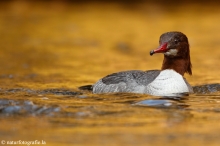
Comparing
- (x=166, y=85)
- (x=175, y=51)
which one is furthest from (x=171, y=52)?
(x=166, y=85)

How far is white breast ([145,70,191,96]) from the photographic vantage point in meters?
10.4

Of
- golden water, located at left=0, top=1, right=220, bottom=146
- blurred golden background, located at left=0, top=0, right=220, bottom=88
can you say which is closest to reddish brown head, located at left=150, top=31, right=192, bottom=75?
golden water, located at left=0, top=1, right=220, bottom=146

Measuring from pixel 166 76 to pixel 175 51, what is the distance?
0.47m

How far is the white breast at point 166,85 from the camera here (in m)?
10.4


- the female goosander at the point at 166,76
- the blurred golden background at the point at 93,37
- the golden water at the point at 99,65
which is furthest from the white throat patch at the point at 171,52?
the blurred golden background at the point at 93,37

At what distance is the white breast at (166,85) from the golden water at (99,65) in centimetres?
24

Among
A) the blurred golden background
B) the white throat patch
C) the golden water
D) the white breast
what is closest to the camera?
the golden water

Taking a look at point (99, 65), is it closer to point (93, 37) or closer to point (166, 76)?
point (93, 37)

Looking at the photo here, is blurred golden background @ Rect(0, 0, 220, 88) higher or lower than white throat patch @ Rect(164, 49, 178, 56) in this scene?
higher

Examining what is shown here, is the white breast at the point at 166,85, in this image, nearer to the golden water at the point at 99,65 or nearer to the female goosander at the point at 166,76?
the female goosander at the point at 166,76

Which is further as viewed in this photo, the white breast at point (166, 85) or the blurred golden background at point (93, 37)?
the blurred golden background at point (93, 37)

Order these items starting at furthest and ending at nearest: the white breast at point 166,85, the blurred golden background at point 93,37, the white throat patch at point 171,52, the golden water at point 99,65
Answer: the blurred golden background at point 93,37 → the white throat patch at point 171,52 → the white breast at point 166,85 → the golden water at point 99,65

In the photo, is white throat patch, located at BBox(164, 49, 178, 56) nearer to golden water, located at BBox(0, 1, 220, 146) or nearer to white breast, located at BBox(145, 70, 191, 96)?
white breast, located at BBox(145, 70, 191, 96)

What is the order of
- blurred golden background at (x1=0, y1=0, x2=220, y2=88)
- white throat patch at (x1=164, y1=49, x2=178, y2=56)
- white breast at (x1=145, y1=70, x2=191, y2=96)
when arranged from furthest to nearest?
1. blurred golden background at (x1=0, y1=0, x2=220, y2=88)
2. white throat patch at (x1=164, y1=49, x2=178, y2=56)
3. white breast at (x1=145, y1=70, x2=191, y2=96)
